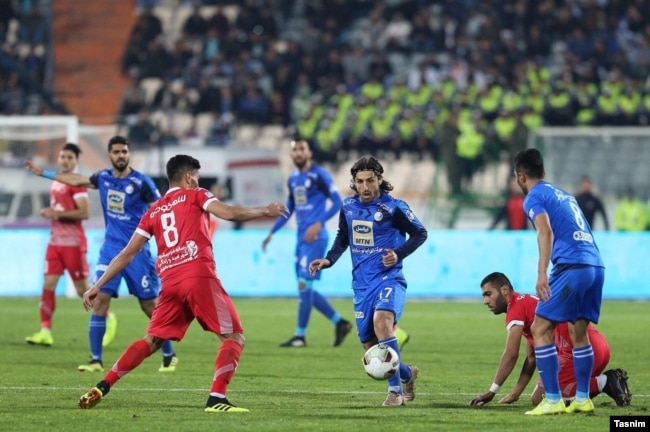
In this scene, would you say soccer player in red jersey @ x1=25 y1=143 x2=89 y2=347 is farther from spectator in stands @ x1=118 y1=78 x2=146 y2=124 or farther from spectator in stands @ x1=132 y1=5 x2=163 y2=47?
spectator in stands @ x1=132 y1=5 x2=163 y2=47

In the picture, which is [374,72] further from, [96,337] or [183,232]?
[183,232]

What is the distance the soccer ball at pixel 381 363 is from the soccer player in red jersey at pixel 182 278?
3.25 feet

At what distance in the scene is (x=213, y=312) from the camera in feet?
32.4

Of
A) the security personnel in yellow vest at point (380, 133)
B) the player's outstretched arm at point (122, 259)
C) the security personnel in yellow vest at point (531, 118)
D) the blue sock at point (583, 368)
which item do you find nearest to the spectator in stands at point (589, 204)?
the security personnel in yellow vest at point (531, 118)

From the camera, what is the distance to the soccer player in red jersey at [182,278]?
988cm

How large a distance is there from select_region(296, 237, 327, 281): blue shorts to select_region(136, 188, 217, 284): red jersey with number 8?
22.4 feet

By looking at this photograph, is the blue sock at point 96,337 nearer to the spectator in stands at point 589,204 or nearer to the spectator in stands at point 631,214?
the spectator in stands at point 589,204

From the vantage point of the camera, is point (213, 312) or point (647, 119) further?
point (647, 119)

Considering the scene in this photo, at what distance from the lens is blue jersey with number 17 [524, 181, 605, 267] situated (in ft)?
31.3

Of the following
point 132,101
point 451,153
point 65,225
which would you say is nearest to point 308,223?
point 65,225

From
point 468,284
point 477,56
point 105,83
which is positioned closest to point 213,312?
point 468,284

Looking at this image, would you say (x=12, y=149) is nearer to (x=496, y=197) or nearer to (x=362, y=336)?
(x=496, y=197)

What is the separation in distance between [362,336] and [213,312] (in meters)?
1.41

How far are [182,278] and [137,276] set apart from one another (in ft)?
12.4
